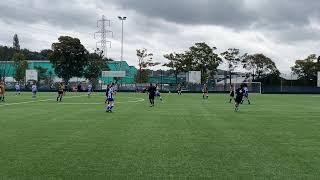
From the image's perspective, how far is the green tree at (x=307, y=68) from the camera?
3664 inches

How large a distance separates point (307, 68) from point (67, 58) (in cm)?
4789

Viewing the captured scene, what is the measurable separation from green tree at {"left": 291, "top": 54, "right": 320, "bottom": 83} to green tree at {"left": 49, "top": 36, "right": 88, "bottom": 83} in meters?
43.7

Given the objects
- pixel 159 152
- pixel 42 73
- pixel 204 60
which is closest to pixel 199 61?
pixel 204 60

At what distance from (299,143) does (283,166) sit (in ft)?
12.3

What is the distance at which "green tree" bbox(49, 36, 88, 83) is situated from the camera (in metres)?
97.9

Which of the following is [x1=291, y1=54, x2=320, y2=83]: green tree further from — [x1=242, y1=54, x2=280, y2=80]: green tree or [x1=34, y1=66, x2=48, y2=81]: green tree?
[x1=34, y1=66, x2=48, y2=81]: green tree

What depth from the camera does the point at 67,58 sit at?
98.1 metres

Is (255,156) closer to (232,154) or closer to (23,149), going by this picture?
(232,154)

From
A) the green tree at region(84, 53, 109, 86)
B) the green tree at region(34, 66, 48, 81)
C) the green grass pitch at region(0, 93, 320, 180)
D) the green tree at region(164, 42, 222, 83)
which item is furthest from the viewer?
the green tree at region(34, 66, 48, 81)

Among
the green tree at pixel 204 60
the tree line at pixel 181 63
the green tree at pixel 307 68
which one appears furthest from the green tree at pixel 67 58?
the green tree at pixel 307 68

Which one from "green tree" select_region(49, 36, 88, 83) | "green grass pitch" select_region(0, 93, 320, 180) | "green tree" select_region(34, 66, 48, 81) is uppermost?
"green tree" select_region(49, 36, 88, 83)

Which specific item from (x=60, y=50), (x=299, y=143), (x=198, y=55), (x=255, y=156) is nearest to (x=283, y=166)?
(x=255, y=156)

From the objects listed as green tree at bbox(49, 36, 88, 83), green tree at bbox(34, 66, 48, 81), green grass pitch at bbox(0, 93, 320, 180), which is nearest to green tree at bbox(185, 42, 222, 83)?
green tree at bbox(49, 36, 88, 83)

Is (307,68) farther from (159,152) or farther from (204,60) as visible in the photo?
(159,152)
